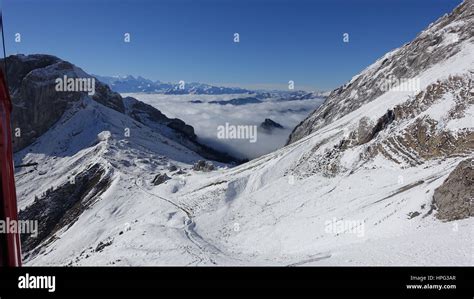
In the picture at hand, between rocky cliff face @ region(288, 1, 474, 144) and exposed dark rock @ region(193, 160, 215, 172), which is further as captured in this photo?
exposed dark rock @ region(193, 160, 215, 172)

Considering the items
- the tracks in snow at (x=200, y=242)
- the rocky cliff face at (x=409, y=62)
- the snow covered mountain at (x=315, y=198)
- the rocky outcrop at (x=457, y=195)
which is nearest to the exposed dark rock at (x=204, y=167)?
the snow covered mountain at (x=315, y=198)

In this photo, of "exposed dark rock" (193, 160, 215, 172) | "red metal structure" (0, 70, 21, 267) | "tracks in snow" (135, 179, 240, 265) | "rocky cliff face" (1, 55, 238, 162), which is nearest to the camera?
"red metal structure" (0, 70, 21, 267)

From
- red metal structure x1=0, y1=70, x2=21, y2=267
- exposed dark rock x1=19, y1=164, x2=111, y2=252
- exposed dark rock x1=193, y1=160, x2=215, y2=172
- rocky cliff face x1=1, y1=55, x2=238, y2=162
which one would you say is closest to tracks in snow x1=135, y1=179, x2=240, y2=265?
red metal structure x1=0, y1=70, x2=21, y2=267

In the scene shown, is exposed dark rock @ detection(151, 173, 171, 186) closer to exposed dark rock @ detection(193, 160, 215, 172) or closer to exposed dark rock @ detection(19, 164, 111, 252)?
exposed dark rock @ detection(193, 160, 215, 172)

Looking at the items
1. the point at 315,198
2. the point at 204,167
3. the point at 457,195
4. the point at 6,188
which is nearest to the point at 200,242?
the point at 315,198

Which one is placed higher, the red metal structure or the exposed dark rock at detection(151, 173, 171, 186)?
the red metal structure

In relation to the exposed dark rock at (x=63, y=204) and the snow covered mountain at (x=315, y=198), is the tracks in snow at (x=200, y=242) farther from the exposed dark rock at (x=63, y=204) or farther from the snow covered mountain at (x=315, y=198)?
the exposed dark rock at (x=63, y=204)
